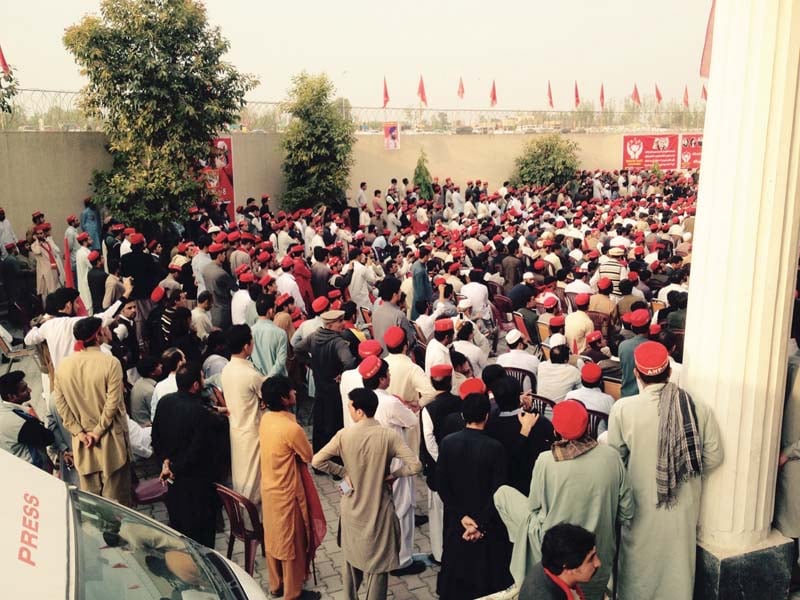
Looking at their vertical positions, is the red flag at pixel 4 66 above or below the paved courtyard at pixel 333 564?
above

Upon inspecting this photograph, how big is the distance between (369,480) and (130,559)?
1.83m

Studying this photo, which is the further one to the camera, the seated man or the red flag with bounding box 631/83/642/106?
the red flag with bounding box 631/83/642/106

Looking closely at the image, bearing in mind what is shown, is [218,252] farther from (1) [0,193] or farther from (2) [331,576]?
(1) [0,193]

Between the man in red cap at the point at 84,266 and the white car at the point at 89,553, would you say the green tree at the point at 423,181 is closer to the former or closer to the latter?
the man in red cap at the point at 84,266

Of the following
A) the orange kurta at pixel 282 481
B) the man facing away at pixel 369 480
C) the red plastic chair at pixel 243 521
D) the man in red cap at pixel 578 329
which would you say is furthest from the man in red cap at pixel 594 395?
the red plastic chair at pixel 243 521

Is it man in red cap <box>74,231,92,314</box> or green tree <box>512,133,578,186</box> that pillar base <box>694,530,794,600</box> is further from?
green tree <box>512,133,578,186</box>

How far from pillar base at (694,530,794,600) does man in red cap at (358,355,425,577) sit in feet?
6.45

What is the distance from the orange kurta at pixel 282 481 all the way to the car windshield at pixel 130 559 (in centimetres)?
145

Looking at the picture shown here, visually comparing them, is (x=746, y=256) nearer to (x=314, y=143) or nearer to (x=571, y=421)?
(x=571, y=421)

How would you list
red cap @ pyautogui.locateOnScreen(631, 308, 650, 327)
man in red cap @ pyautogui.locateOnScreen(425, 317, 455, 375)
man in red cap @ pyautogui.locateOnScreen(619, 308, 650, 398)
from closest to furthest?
man in red cap @ pyautogui.locateOnScreen(425, 317, 455, 375), man in red cap @ pyautogui.locateOnScreen(619, 308, 650, 398), red cap @ pyautogui.locateOnScreen(631, 308, 650, 327)

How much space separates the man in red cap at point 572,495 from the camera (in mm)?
3873

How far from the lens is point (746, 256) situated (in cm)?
414

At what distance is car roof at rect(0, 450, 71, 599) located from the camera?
216 cm

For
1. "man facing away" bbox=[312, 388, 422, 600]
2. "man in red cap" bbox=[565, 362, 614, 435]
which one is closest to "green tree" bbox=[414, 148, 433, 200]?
"man in red cap" bbox=[565, 362, 614, 435]
